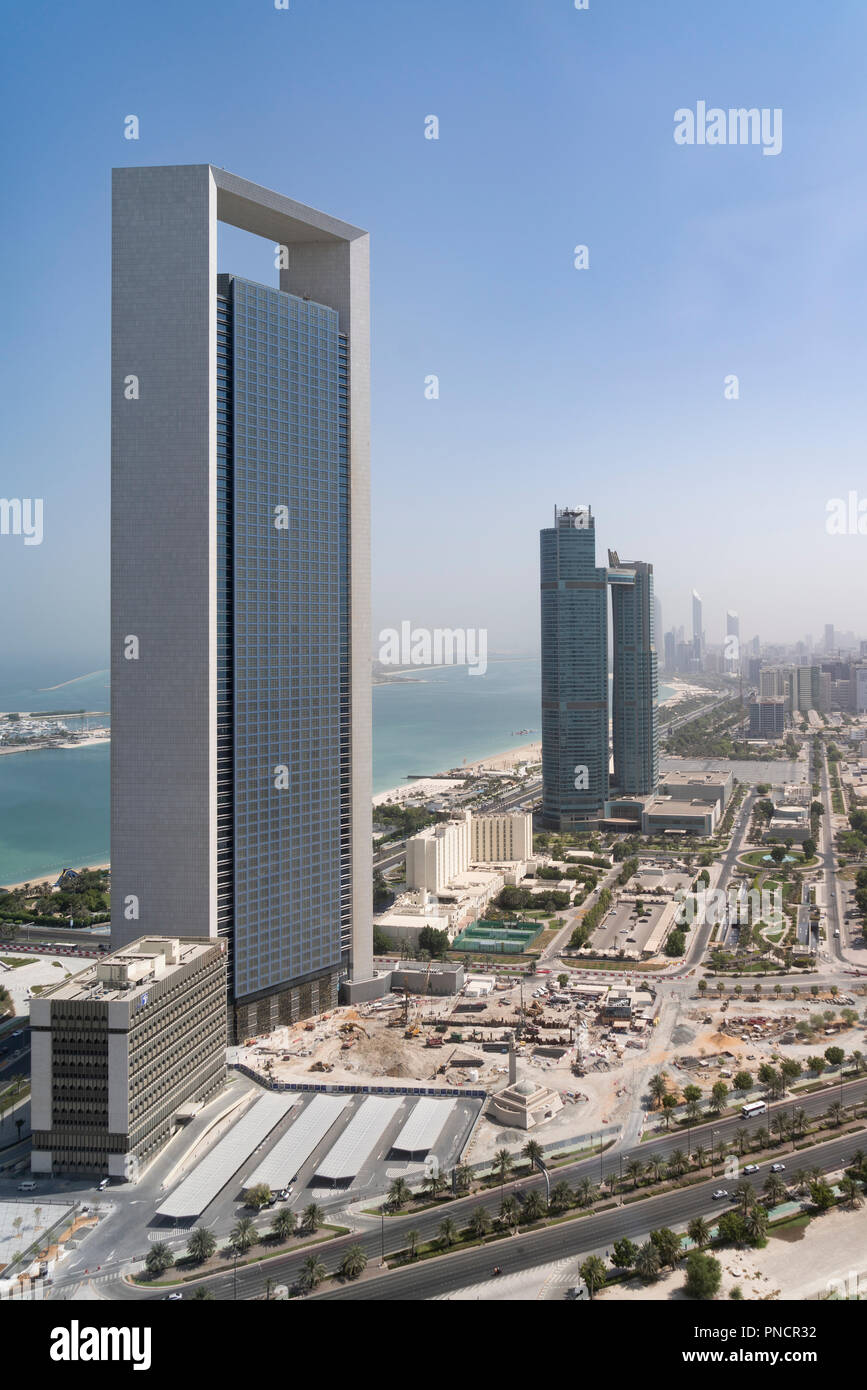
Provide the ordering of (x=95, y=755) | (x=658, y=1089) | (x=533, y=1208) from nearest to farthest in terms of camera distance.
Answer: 1. (x=533, y=1208)
2. (x=658, y=1089)
3. (x=95, y=755)

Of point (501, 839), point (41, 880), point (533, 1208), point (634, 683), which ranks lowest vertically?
point (41, 880)

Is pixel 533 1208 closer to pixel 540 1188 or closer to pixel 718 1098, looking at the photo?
pixel 540 1188

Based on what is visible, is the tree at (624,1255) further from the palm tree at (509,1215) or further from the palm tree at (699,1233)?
the palm tree at (509,1215)

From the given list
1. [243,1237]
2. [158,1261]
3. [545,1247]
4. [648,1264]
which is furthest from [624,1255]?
[158,1261]

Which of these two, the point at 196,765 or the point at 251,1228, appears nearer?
the point at 251,1228

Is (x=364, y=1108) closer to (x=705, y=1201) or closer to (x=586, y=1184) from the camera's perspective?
(x=586, y=1184)

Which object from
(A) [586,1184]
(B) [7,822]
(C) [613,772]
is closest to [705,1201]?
(A) [586,1184]
